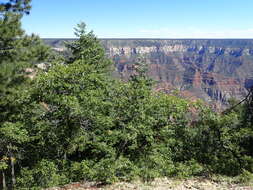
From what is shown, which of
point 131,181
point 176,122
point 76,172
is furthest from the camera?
point 176,122

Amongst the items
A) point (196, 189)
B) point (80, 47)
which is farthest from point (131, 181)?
point (80, 47)

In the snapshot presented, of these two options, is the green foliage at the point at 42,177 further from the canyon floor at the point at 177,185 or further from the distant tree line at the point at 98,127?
the canyon floor at the point at 177,185

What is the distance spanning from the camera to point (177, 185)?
34.5 feet

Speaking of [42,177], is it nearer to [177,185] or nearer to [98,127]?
[98,127]

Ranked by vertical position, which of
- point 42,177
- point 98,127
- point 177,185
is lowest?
point 42,177

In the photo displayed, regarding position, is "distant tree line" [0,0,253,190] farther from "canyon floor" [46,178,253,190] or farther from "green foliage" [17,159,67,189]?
"canyon floor" [46,178,253,190]

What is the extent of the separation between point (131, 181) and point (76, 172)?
4317 mm

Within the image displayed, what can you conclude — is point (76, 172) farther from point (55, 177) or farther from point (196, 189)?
point (196, 189)

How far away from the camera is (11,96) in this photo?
12.1m

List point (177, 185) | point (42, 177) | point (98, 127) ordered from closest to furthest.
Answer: point (177, 185)
point (42, 177)
point (98, 127)

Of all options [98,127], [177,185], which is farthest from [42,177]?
[177,185]

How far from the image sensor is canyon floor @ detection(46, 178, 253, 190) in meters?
10.1

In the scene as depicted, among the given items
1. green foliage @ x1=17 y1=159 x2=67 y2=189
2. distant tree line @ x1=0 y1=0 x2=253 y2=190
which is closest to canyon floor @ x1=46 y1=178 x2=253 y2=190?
distant tree line @ x1=0 y1=0 x2=253 y2=190

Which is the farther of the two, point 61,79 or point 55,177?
point 61,79
